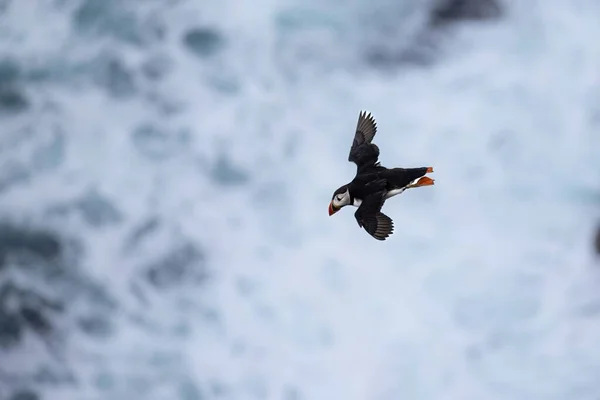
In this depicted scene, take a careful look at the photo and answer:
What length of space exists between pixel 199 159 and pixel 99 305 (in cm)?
240

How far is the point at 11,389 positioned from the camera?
13.5 meters

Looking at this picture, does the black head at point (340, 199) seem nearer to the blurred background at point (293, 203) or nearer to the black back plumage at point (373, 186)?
the black back plumage at point (373, 186)

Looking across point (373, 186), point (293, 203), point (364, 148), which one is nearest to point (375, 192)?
point (373, 186)

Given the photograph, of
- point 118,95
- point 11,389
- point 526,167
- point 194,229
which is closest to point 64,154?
point 118,95

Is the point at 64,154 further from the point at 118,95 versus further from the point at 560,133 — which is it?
the point at 560,133

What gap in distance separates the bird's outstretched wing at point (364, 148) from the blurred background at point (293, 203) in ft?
10.6

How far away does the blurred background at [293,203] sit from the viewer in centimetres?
1341

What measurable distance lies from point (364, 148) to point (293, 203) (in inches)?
145

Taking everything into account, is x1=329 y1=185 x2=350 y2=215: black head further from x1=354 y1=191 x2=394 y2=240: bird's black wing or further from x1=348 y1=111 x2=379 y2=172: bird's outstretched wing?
x1=348 y1=111 x2=379 y2=172: bird's outstretched wing

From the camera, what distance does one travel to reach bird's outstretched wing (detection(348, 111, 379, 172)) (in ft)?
34.5

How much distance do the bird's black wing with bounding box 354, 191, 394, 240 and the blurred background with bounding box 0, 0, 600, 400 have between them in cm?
380

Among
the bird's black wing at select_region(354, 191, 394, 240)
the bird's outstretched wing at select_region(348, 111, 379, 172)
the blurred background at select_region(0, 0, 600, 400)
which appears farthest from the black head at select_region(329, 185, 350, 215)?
the blurred background at select_region(0, 0, 600, 400)

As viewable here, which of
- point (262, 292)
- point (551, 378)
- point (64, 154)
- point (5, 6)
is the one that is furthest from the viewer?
point (5, 6)

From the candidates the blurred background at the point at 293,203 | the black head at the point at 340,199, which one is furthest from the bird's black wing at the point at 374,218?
the blurred background at the point at 293,203
